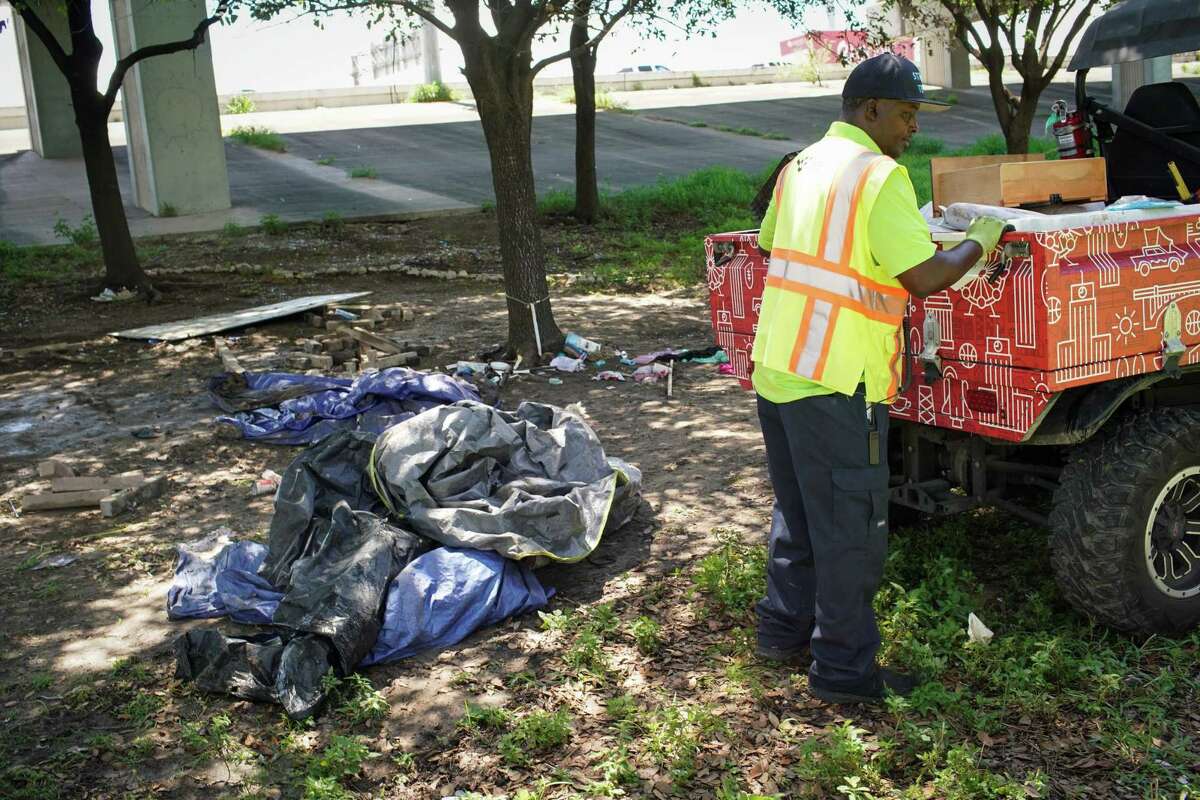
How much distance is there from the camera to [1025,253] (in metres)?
3.52

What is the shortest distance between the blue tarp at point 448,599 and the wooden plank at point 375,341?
184 inches

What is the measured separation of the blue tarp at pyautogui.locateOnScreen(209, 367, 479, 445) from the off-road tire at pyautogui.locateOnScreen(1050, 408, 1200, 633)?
12.1 ft

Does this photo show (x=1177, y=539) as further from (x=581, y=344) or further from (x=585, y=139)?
(x=585, y=139)

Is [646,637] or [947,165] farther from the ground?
[947,165]

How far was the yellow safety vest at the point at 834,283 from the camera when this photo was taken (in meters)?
3.41

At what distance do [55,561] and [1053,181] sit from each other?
4.79 metres

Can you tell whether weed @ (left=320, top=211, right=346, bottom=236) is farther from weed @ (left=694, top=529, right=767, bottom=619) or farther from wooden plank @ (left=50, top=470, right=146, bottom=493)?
weed @ (left=694, top=529, right=767, bottom=619)

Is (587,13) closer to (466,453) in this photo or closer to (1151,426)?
(466,453)

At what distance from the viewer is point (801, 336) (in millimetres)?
3527

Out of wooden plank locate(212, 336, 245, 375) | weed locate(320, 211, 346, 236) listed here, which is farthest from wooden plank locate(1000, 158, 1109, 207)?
weed locate(320, 211, 346, 236)

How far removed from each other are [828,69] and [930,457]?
1460 inches

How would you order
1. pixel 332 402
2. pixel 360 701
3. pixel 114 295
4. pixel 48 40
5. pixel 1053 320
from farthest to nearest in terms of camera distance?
pixel 114 295
pixel 48 40
pixel 332 402
pixel 360 701
pixel 1053 320

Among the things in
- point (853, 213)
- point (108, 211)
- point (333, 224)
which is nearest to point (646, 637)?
point (853, 213)

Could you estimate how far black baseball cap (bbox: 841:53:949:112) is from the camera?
3469mm
